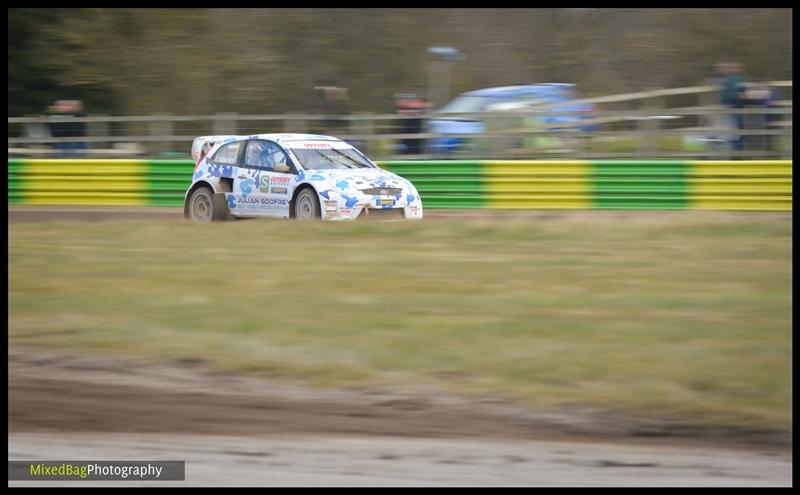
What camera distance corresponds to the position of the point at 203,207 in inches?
597

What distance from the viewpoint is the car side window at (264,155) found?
14.6m

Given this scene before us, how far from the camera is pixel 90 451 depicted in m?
5.44

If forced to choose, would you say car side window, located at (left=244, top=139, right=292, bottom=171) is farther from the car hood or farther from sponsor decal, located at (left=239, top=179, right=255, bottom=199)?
the car hood

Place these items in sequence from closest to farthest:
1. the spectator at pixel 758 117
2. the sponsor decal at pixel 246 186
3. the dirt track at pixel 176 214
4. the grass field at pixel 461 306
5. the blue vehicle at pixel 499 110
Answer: the grass field at pixel 461 306 < the sponsor decal at pixel 246 186 < the dirt track at pixel 176 214 < the spectator at pixel 758 117 < the blue vehicle at pixel 499 110

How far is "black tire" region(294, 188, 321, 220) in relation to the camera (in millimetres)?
14086

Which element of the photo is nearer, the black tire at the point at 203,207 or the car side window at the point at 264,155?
the car side window at the point at 264,155

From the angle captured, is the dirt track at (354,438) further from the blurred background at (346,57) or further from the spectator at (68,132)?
the blurred background at (346,57)

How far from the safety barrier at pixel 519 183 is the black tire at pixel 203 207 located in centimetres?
321

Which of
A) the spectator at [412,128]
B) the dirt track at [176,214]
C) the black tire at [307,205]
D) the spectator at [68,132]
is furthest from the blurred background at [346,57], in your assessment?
A: the black tire at [307,205]

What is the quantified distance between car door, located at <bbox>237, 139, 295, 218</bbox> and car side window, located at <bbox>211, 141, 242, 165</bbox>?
18 centimetres

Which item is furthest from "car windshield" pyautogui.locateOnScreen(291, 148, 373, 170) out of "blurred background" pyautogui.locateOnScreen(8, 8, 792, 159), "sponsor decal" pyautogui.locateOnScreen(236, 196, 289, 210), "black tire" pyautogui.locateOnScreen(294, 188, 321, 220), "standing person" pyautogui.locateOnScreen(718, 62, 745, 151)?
"blurred background" pyautogui.locateOnScreen(8, 8, 792, 159)

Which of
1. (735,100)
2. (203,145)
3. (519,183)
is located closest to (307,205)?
(203,145)

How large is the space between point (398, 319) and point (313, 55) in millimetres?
24475

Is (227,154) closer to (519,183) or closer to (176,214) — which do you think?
(176,214)
